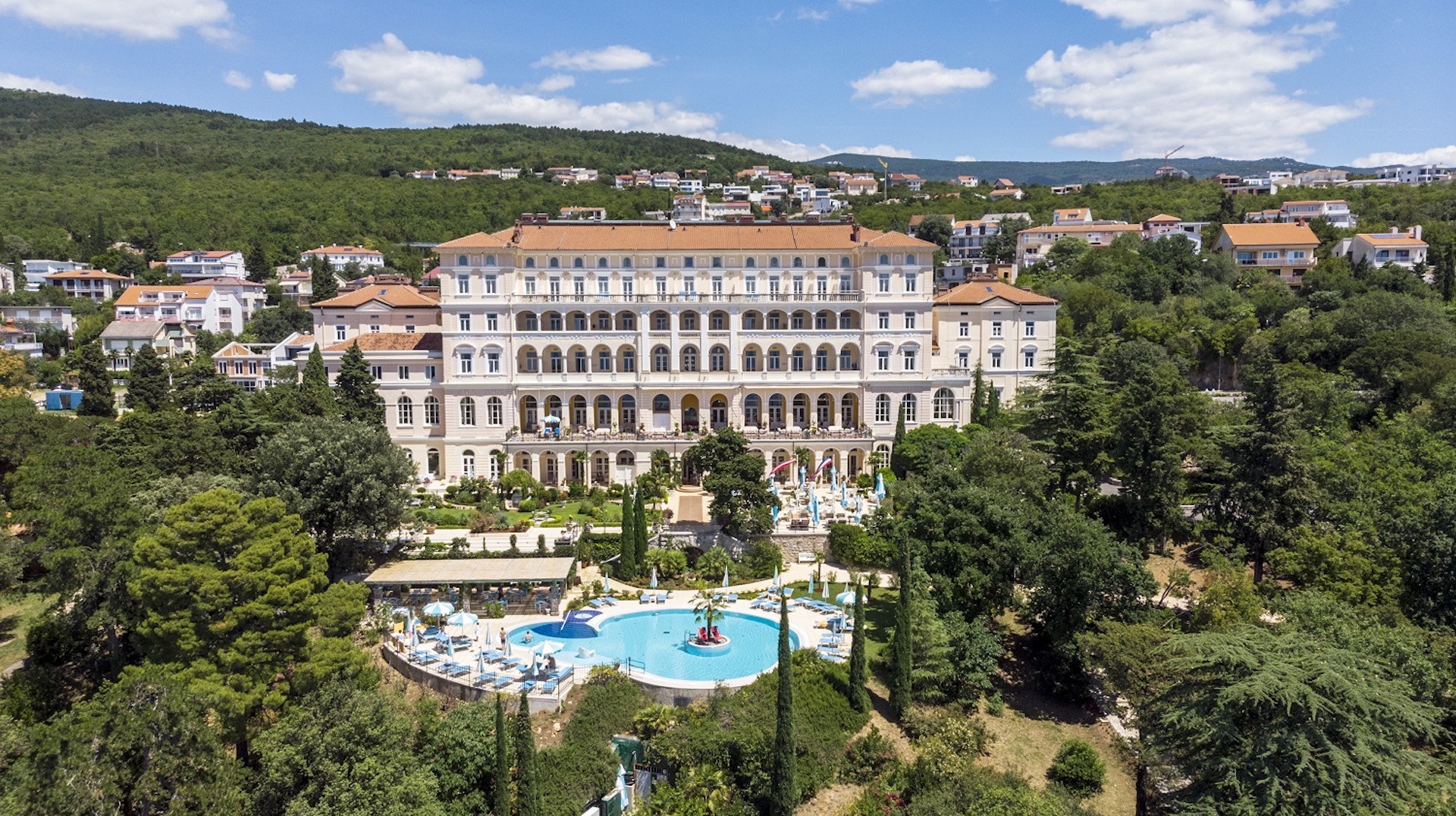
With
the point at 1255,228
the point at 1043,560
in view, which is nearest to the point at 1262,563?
the point at 1043,560

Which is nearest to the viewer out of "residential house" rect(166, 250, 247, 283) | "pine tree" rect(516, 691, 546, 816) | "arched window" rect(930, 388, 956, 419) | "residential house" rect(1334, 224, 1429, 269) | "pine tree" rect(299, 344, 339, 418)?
"pine tree" rect(516, 691, 546, 816)

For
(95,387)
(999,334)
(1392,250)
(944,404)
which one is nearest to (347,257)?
(95,387)

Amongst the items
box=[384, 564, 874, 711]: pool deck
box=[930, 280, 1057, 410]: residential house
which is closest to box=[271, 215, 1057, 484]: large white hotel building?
box=[930, 280, 1057, 410]: residential house

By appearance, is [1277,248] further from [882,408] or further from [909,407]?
[882,408]

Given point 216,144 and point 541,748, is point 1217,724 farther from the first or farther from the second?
point 216,144

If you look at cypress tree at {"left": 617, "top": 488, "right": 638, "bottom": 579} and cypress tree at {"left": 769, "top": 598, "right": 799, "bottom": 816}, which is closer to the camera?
cypress tree at {"left": 769, "top": 598, "right": 799, "bottom": 816}

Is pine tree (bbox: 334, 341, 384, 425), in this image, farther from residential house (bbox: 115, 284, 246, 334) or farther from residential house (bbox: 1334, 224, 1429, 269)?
residential house (bbox: 1334, 224, 1429, 269)

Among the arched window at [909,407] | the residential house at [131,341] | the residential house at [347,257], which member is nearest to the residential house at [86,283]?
the residential house at [131,341]
